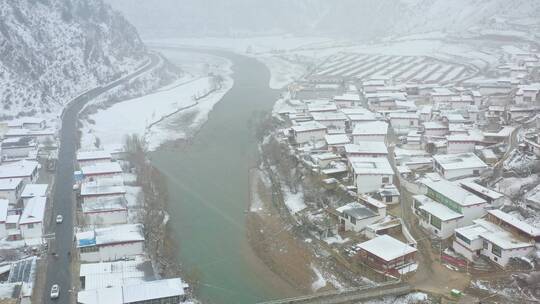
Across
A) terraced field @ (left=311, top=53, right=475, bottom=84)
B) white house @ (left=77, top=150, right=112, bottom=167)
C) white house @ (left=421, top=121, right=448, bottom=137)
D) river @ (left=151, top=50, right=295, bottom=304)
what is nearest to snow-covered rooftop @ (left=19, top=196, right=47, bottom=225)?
white house @ (left=77, top=150, right=112, bottom=167)

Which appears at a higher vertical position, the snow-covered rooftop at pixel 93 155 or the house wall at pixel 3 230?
the snow-covered rooftop at pixel 93 155

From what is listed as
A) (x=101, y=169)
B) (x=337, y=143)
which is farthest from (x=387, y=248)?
(x=101, y=169)

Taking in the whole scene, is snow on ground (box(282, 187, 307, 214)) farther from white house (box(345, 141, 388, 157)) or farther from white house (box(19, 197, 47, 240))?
white house (box(19, 197, 47, 240))

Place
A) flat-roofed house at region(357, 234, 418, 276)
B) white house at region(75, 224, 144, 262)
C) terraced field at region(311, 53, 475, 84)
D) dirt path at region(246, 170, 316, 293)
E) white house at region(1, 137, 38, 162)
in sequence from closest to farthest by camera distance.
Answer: flat-roofed house at region(357, 234, 418, 276), dirt path at region(246, 170, 316, 293), white house at region(75, 224, 144, 262), white house at region(1, 137, 38, 162), terraced field at region(311, 53, 475, 84)

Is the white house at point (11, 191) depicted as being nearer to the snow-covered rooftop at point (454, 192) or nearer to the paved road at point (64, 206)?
the paved road at point (64, 206)

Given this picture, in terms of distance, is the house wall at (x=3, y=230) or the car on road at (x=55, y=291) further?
the house wall at (x=3, y=230)

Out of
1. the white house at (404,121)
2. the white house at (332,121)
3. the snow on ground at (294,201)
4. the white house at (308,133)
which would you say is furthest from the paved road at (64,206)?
the white house at (404,121)
